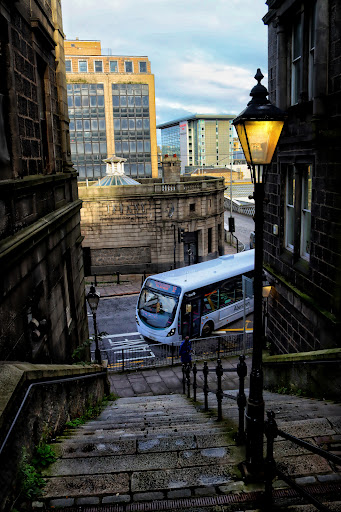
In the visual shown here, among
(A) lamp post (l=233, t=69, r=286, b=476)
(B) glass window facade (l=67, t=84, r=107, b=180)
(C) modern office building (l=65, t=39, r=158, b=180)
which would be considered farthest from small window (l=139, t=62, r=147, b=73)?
(A) lamp post (l=233, t=69, r=286, b=476)

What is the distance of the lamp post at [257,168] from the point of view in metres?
4.46

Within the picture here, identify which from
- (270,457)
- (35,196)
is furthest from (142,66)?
(270,457)

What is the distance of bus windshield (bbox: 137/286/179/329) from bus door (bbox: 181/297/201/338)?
1.53 feet

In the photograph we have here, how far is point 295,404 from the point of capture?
734cm

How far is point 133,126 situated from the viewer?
Result: 6225cm

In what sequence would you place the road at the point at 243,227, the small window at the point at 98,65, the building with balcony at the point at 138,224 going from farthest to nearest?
the small window at the point at 98,65 → the road at the point at 243,227 → the building with balcony at the point at 138,224

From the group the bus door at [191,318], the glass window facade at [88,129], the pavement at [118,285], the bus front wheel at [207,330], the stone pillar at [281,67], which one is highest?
the glass window facade at [88,129]

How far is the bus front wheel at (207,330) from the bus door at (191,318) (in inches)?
20.5

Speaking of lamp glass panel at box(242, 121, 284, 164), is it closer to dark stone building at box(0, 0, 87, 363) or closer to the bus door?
dark stone building at box(0, 0, 87, 363)

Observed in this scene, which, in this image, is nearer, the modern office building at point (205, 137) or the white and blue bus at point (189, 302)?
the white and blue bus at point (189, 302)

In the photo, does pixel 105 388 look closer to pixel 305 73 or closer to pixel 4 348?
pixel 4 348

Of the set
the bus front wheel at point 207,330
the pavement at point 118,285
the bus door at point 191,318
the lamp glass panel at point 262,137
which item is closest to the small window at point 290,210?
the lamp glass panel at point 262,137

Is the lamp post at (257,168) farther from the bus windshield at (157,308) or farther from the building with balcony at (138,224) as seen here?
the building with balcony at (138,224)

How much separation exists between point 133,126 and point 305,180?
56.1m
